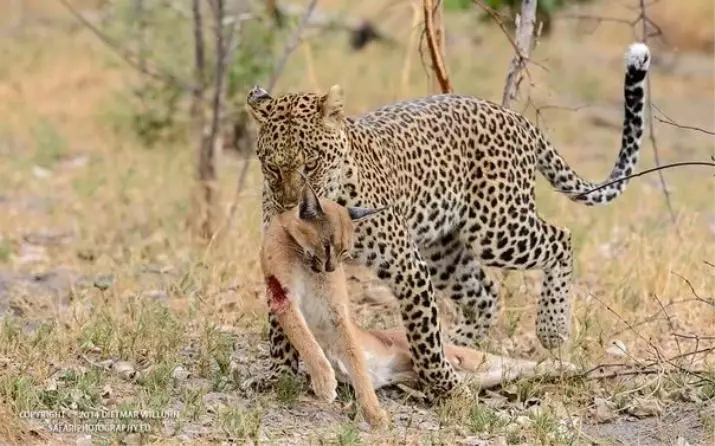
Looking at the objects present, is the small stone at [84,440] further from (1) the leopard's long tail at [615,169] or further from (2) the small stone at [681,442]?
(1) the leopard's long tail at [615,169]

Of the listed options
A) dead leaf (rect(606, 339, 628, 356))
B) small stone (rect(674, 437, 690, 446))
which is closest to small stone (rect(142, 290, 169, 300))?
dead leaf (rect(606, 339, 628, 356))

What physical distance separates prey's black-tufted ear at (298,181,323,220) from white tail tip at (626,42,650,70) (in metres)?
2.04

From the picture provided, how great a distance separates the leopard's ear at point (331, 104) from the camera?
5945 millimetres

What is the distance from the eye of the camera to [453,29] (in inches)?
760

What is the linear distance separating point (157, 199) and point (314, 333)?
4.90 meters

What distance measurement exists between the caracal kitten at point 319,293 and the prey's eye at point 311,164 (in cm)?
19

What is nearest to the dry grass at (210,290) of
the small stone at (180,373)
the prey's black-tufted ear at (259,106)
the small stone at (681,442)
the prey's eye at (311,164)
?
the small stone at (180,373)

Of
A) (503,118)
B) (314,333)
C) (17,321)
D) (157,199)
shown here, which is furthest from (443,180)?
(157,199)

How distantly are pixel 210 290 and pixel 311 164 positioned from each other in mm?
2024

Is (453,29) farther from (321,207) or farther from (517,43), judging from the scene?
(321,207)

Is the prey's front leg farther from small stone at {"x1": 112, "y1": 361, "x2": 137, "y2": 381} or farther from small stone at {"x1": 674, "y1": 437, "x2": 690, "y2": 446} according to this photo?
small stone at {"x1": 674, "y1": 437, "x2": 690, "y2": 446}

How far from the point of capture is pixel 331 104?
595cm

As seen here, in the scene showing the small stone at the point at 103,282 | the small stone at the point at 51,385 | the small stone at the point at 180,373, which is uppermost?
the small stone at the point at 103,282

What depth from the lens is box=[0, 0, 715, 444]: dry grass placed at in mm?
5793
